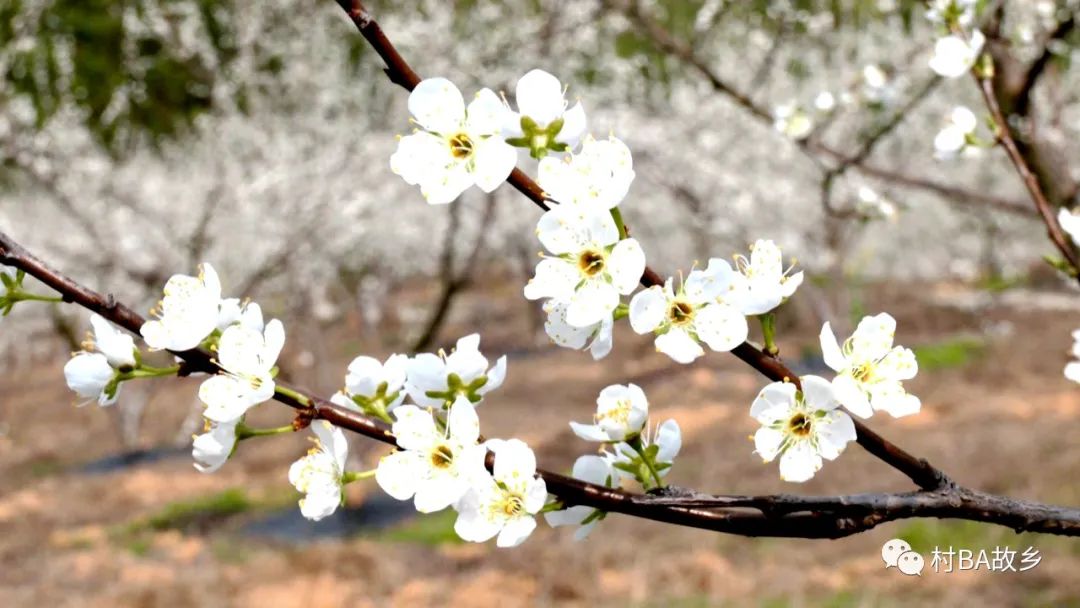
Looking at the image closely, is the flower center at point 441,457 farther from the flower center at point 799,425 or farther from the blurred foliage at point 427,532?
the blurred foliage at point 427,532

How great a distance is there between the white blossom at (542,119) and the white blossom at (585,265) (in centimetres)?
7

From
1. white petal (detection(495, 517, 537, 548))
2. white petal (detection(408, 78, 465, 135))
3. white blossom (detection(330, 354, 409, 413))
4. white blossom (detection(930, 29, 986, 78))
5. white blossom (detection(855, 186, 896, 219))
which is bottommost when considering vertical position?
white petal (detection(495, 517, 537, 548))

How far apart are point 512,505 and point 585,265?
0.66 ft

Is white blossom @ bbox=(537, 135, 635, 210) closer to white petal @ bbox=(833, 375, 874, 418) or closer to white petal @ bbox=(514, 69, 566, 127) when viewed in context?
white petal @ bbox=(514, 69, 566, 127)

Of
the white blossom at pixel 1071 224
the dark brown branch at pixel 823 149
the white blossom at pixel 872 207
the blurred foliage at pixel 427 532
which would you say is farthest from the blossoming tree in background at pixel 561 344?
the blurred foliage at pixel 427 532

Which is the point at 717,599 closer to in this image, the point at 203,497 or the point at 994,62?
the point at 994,62

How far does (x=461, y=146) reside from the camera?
0.79 m

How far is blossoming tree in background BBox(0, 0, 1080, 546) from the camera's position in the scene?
27.4 inches

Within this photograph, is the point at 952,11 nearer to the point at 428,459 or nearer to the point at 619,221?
the point at 619,221

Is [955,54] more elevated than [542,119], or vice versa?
[955,54]

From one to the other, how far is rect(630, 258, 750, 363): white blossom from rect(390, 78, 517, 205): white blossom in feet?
0.51

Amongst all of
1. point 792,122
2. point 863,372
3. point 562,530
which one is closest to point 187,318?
point 863,372

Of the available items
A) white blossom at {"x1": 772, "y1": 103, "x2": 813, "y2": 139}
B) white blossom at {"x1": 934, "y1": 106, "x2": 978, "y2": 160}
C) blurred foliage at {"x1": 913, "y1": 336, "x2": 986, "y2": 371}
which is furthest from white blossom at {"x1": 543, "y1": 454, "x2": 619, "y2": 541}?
blurred foliage at {"x1": 913, "y1": 336, "x2": 986, "y2": 371}

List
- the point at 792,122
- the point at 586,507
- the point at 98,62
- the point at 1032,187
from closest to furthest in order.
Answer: the point at 586,507 → the point at 1032,187 → the point at 792,122 → the point at 98,62
